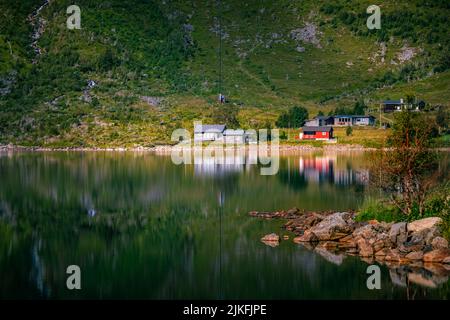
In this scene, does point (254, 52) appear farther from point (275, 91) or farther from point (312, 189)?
point (312, 189)

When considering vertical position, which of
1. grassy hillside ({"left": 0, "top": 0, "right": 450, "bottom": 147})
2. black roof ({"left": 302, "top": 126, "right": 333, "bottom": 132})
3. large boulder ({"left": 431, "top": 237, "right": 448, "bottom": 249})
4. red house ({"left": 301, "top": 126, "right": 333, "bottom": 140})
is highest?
grassy hillside ({"left": 0, "top": 0, "right": 450, "bottom": 147})

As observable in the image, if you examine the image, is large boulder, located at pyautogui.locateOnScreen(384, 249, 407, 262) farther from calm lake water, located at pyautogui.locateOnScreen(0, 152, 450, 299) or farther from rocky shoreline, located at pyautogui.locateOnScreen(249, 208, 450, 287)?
calm lake water, located at pyautogui.locateOnScreen(0, 152, 450, 299)

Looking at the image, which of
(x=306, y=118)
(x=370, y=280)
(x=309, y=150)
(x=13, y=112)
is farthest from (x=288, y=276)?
(x=13, y=112)

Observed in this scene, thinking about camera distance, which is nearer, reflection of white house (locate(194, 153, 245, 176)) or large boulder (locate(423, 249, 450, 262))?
large boulder (locate(423, 249, 450, 262))

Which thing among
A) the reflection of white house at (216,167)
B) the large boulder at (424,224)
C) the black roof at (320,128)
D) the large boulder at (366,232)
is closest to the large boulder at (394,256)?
the large boulder at (366,232)

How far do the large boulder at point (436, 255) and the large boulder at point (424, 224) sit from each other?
206 cm

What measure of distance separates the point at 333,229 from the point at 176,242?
8471mm

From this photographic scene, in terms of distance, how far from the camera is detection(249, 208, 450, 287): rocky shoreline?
3272cm

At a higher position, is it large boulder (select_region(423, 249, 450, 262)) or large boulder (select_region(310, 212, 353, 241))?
large boulder (select_region(310, 212, 353, 241))

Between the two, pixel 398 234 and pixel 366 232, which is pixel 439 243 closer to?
pixel 398 234

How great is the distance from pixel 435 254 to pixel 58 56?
16507 cm

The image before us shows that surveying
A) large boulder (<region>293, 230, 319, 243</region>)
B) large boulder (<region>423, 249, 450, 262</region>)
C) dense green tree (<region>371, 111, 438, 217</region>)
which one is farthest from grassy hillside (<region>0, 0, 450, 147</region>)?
large boulder (<region>423, 249, 450, 262</region>)

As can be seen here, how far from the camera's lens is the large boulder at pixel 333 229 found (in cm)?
3847

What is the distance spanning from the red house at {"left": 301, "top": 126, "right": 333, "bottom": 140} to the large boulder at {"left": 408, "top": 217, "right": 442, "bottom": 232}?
3759 inches
